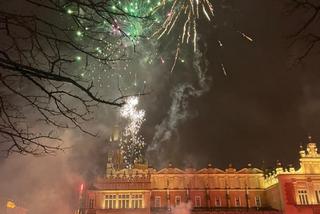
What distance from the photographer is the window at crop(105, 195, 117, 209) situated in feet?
146

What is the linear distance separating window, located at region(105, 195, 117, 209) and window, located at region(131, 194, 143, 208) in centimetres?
225

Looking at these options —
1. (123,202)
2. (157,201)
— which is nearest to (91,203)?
(123,202)

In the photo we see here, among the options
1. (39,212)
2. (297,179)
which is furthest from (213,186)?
(39,212)

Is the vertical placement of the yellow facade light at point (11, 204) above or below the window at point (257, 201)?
above

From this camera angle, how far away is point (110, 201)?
44938 mm

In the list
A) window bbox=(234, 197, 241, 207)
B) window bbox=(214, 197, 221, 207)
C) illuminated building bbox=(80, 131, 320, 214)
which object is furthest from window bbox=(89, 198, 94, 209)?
window bbox=(234, 197, 241, 207)

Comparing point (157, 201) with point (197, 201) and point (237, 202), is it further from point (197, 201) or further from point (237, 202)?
point (237, 202)

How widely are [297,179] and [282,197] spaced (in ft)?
9.73

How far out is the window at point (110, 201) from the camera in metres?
44.6

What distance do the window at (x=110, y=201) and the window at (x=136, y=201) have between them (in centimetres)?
225

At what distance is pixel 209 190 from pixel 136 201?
10373mm

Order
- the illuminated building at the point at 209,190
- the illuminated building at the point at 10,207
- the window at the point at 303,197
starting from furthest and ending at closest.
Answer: the illuminated building at the point at 10,207
the illuminated building at the point at 209,190
the window at the point at 303,197

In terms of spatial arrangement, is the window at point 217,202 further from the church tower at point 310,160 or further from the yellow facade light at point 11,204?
the yellow facade light at point 11,204

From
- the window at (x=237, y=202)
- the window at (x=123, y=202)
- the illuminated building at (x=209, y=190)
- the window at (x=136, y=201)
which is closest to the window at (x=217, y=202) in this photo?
the illuminated building at (x=209, y=190)
